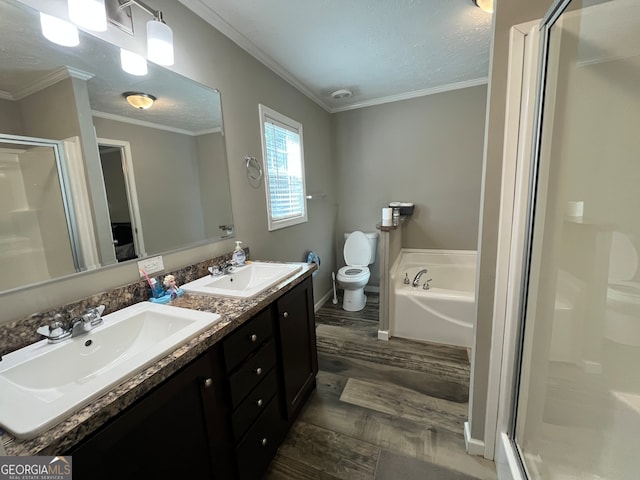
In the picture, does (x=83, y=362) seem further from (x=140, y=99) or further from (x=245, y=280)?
(x=140, y=99)

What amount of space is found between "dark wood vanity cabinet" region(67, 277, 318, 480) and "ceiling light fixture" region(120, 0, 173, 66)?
130cm

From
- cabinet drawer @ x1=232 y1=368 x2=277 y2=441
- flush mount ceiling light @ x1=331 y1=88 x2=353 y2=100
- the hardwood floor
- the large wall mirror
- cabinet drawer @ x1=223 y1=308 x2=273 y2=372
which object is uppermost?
flush mount ceiling light @ x1=331 y1=88 x2=353 y2=100

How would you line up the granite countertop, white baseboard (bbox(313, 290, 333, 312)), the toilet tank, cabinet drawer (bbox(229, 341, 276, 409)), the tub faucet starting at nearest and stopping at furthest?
the granite countertop → cabinet drawer (bbox(229, 341, 276, 409)) → the tub faucet → white baseboard (bbox(313, 290, 333, 312)) → the toilet tank

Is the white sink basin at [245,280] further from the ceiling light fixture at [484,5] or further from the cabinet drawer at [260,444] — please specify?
the ceiling light fixture at [484,5]

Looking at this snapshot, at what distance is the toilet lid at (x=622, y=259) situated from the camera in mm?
790

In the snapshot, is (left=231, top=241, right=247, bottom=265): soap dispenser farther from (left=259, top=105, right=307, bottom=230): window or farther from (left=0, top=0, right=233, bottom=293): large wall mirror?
(left=259, top=105, right=307, bottom=230): window

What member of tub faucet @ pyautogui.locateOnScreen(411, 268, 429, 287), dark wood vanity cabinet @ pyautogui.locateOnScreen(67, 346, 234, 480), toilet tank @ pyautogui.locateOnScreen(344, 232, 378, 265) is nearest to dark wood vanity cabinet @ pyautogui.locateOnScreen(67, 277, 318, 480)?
dark wood vanity cabinet @ pyautogui.locateOnScreen(67, 346, 234, 480)

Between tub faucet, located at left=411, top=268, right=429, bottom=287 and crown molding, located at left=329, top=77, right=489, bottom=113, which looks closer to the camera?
tub faucet, located at left=411, top=268, right=429, bottom=287

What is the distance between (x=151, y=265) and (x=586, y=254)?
71.2 inches

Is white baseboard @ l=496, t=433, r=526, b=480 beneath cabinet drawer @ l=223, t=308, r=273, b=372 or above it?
beneath

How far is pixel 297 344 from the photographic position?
5.05ft

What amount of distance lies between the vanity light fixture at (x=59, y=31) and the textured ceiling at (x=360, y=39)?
26.0 inches

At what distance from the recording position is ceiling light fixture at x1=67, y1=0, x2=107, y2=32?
0.97m

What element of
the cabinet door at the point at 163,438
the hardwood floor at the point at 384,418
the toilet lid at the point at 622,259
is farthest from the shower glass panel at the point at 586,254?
the cabinet door at the point at 163,438
